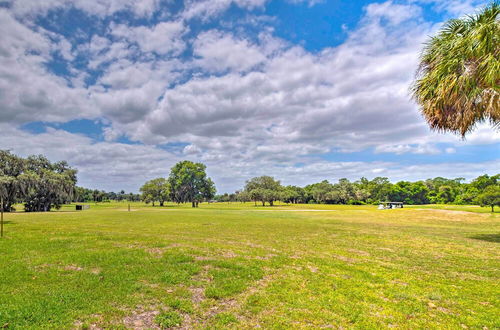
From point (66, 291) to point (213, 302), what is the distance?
157 inches

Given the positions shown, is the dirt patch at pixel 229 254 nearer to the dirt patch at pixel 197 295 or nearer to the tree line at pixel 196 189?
the dirt patch at pixel 197 295

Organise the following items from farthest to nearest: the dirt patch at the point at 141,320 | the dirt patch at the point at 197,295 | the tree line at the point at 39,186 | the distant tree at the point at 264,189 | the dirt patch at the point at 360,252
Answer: the distant tree at the point at 264,189, the tree line at the point at 39,186, the dirt patch at the point at 360,252, the dirt patch at the point at 197,295, the dirt patch at the point at 141,320

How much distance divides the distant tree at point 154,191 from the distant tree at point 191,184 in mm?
2781

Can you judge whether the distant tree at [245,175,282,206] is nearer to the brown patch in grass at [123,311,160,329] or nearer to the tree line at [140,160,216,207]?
the tree line at [140,160,216,207]

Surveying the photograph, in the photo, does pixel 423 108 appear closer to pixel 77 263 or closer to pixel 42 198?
pixel 77 263

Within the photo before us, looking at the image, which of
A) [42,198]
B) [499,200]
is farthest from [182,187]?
[499,200]

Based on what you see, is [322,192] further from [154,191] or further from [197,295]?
[197,295]

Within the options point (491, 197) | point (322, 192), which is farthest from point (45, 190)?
point (322, 192)

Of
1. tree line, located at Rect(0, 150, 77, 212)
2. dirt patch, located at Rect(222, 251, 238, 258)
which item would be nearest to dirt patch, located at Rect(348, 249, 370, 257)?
dirt patch, located at Rect(222, 251, 238, 258)

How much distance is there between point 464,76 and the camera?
13023 mm

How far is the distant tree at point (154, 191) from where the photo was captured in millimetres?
88688

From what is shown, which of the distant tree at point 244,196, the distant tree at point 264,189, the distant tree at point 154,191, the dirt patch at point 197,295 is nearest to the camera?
the dirt patch at point 197,295

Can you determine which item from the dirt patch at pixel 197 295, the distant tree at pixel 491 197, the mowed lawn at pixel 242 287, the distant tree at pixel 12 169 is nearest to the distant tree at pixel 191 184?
the distant tree at pixel 12 169

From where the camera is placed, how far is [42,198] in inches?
2247
